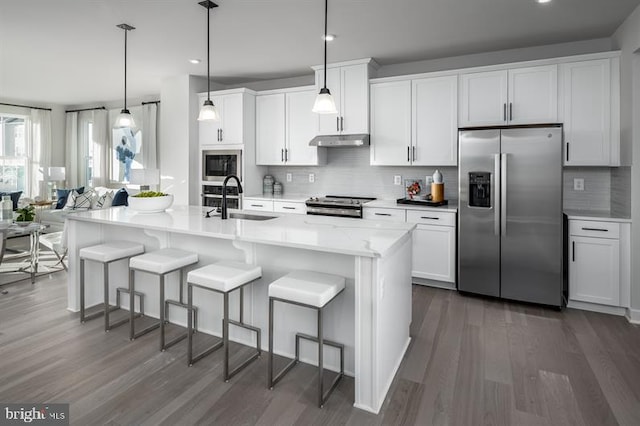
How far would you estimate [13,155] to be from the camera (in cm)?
821

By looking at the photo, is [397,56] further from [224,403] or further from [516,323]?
[224,403]

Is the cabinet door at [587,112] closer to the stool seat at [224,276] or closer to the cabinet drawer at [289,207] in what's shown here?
the cabinet drawer at [289,207]

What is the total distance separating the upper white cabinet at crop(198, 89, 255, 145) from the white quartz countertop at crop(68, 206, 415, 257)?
2.18 meters

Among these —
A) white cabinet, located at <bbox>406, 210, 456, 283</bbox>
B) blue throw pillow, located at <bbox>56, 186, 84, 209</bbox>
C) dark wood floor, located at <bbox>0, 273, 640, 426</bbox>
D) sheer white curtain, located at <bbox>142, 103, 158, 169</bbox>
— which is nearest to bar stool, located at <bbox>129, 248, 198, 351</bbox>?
dark wood floor, located at <bbox>0, 273, 640, 426</bbox>

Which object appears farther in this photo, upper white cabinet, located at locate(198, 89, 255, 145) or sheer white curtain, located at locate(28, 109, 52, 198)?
sheer white curtain, located at locate(28, 109, 52, 198)

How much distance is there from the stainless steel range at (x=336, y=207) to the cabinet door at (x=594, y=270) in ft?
7.18

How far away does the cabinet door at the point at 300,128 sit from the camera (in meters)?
5.17

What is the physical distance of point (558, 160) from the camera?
356 centimetres

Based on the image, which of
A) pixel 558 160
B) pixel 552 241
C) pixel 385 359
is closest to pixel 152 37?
pixel 385 359

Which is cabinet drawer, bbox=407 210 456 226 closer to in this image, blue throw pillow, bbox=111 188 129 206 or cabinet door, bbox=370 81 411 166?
cabinet door, bbox=370 81 411 166

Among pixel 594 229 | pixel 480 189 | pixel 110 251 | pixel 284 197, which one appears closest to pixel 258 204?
pixel 284 197

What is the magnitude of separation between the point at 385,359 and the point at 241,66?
424 cm

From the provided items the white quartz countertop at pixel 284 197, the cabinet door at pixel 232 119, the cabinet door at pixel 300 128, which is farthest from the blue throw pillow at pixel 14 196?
the cabinet door at pixel 300 128

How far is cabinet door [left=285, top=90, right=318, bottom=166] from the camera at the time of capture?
517 cm
